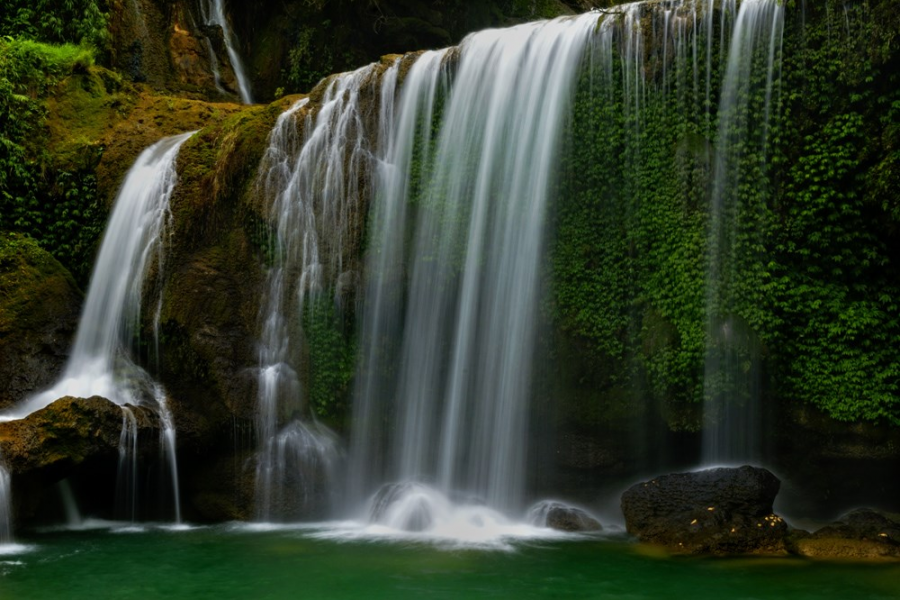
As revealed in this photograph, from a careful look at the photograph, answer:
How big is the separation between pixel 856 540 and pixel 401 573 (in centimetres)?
513

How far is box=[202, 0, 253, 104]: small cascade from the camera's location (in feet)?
66.8

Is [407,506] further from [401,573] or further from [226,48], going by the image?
[226,48]

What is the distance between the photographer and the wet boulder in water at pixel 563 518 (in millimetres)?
11125

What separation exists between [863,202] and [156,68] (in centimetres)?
1546

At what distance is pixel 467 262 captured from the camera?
12.6 metres

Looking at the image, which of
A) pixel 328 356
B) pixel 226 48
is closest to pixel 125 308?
pixel 328 356

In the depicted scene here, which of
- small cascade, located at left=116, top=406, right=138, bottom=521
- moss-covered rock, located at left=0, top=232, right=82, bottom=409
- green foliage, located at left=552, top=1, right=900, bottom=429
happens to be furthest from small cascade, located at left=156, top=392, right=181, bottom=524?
green foliage, located at left=552, top=1, right=900, bottom=429

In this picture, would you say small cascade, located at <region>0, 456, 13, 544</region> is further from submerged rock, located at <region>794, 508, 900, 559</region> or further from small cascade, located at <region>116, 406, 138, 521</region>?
submerged rock, located at <region>794, 508, 900, 559</region>

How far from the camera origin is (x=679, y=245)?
1154cm

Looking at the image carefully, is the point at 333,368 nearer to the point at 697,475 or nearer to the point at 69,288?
the point at 69,288

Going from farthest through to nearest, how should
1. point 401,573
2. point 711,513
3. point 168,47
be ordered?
1. point 168,47
2. point 711,513
3. point 401,573

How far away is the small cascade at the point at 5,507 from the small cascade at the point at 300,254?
3175mm

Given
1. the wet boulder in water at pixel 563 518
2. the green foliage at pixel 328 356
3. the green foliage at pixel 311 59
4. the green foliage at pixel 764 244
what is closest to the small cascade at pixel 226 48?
the green foliage at pixel 311 59

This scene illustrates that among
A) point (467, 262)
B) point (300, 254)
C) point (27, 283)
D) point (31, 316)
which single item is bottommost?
point (31, 316)
